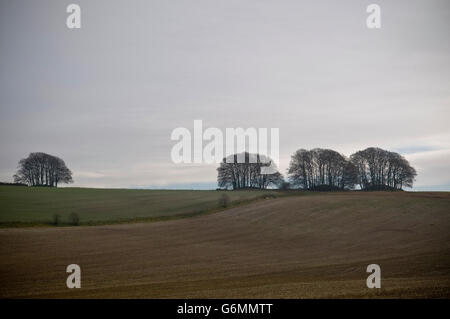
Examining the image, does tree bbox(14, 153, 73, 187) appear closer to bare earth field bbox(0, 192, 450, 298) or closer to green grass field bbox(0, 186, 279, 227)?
green grass field bbox(0, 186, 279, 227)

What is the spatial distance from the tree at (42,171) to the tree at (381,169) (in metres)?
60.9

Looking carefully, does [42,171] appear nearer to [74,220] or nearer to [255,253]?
[74,220]

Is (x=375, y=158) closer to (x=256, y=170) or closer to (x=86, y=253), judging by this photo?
(x=256, y=170)

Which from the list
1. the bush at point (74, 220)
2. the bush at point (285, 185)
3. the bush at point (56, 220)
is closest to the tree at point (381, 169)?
the bush at point (285, 185)

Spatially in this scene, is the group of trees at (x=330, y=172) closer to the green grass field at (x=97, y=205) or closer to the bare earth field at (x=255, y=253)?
the green grass field at (x=97, y=205)

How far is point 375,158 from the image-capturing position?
85812 mm

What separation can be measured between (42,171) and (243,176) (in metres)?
41.2

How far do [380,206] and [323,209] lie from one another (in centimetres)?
603

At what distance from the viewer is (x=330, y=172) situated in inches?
3378

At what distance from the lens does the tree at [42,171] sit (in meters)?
83.2

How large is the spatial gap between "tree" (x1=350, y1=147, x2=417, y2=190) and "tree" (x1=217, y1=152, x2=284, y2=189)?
1711 centimetres

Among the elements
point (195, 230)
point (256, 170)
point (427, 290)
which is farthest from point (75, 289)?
point (256, 170)
